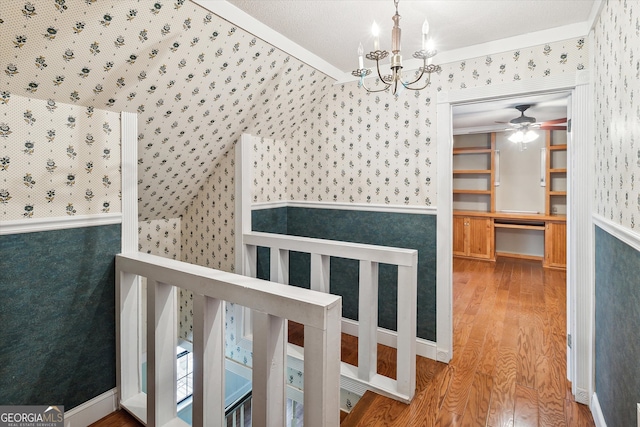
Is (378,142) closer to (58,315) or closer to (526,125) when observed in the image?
(58,315)

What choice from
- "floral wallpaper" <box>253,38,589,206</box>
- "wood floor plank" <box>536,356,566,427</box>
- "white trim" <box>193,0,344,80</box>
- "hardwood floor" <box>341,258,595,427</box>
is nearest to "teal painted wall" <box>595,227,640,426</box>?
"wood floor plank" <box>536,356,566,427</box>

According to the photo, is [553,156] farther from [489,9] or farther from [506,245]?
[489,9]

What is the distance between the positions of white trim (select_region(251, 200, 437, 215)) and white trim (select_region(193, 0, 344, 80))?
3.62 ft

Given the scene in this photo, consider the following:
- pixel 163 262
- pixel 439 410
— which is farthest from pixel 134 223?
pixel 439 410

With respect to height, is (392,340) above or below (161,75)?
below

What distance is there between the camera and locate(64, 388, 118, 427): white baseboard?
5.80 feet

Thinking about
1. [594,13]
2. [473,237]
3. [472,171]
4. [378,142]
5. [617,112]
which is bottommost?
[473,237]

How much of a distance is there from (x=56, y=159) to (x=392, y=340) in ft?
8.32

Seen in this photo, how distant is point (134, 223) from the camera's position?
1.98 metres

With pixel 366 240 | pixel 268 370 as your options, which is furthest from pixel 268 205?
pixel 268 370

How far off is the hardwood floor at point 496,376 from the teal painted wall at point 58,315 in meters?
1.42

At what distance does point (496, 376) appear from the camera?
7.54 ft

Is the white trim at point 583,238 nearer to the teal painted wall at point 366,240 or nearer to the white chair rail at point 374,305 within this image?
the teal painted wall at point 366,240

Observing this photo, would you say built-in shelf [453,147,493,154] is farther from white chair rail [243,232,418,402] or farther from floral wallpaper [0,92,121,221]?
floral wallpaper [0,92,121,221]
